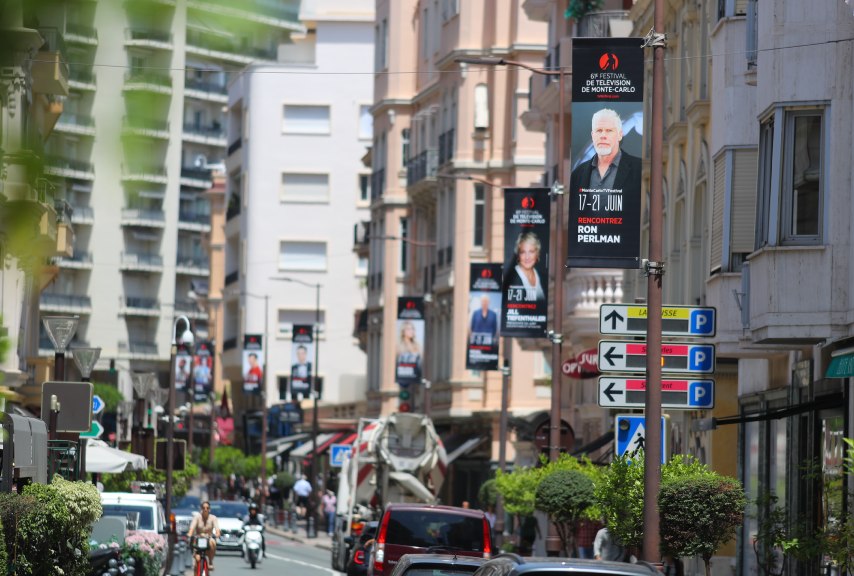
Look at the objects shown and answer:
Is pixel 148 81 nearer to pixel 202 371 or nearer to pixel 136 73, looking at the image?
pixel 136 73

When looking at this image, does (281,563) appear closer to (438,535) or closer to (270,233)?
(438,535)

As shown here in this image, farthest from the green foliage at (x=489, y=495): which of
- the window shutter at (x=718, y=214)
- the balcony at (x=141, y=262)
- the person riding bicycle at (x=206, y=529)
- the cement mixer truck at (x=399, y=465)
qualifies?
the balcony at (x=141, y=262)

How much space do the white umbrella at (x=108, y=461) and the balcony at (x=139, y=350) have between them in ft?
274

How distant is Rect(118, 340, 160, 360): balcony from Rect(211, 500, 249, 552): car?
64.3m

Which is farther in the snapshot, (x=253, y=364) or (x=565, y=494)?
(x=253, y=364)

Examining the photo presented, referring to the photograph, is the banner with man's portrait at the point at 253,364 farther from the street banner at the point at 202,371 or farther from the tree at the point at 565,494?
the tree at the point at 565,494

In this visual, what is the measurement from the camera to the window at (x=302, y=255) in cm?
10800

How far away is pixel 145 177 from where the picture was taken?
4.27 metres

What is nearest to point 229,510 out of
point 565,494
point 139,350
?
point 565,494

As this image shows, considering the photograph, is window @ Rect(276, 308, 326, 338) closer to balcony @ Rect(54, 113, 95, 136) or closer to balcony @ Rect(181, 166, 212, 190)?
balcony @ Rect(181, 166, 212, 190)

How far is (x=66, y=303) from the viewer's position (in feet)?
365

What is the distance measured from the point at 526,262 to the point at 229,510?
19.6 meters

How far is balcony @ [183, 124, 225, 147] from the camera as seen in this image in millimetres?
111625

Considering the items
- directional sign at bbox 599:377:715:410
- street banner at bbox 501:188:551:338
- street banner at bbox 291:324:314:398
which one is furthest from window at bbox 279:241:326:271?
directional sign at bbox 599:377:715:410
